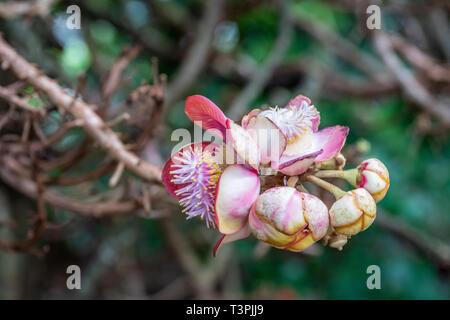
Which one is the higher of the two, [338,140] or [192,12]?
[192,12]

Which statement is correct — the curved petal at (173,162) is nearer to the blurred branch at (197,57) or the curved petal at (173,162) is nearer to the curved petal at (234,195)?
the curved petal at (234,195)

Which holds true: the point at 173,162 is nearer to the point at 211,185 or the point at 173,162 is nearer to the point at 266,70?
the point at 211,185

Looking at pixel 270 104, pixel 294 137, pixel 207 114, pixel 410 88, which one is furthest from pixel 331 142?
pixel 270 104

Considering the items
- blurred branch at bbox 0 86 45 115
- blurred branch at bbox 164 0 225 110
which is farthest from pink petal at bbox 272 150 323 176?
blurred branch at bbox 164 0 225 110
